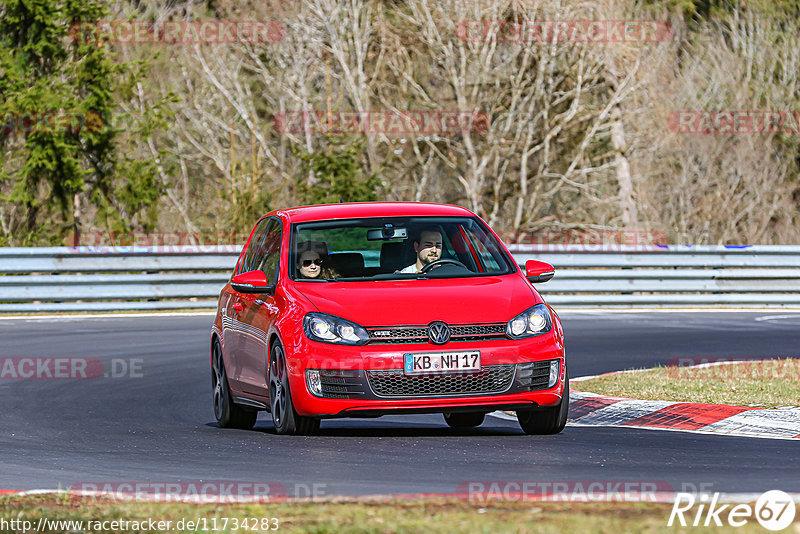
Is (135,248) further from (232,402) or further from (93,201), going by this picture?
(232,402)

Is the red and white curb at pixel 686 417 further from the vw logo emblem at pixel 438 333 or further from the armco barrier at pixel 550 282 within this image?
the armco barrier at pixel 550 282

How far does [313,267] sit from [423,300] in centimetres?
121

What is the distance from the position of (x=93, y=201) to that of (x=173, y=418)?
15.0m

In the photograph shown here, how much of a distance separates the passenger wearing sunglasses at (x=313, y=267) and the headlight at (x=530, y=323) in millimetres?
1509

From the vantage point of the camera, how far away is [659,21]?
1641 inches

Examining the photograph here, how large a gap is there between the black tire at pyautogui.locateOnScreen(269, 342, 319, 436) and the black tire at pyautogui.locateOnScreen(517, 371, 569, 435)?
1.41 metres

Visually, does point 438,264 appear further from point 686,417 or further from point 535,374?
point 686,417

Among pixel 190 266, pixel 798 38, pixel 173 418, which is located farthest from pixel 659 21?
pixel 173 418

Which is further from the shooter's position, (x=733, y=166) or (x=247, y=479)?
(x=733, y=166)

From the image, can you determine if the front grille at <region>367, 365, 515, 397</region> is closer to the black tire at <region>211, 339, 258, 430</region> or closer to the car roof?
the car roof

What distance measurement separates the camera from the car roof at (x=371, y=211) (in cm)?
1060

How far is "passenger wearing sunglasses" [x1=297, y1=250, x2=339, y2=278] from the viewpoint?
10188 millimetres

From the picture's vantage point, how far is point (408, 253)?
10516 mm

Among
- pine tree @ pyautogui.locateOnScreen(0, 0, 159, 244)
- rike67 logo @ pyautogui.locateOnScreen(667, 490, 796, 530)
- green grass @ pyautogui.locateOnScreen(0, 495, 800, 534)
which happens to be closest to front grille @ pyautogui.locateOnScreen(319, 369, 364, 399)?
green grass @ pyautogui.locateOnScreen(0, 495, 800, 534)
